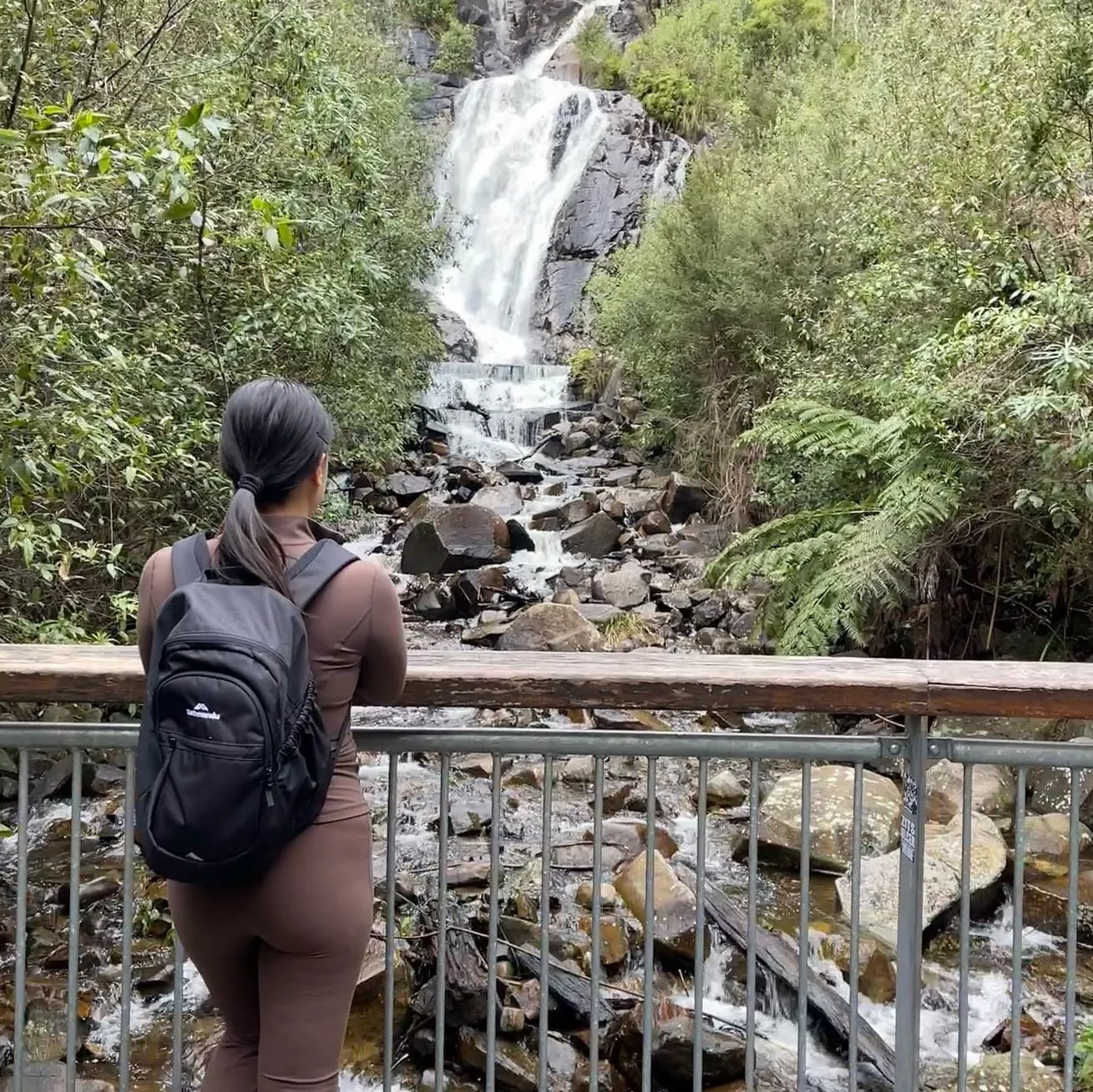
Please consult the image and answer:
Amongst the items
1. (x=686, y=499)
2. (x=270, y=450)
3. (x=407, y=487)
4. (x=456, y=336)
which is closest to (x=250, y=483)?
(x=270, y=450)

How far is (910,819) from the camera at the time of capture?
232cm

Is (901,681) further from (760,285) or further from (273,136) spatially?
(760,285)

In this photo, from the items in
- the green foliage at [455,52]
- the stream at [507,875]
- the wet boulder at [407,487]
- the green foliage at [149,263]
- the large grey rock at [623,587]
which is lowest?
the stream at [507,875]

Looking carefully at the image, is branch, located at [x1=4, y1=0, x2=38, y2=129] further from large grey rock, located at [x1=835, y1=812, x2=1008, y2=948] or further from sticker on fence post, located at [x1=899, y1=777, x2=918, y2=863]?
large grey rock, located at [x1=835, y1=812, x2=1008, y2=948]

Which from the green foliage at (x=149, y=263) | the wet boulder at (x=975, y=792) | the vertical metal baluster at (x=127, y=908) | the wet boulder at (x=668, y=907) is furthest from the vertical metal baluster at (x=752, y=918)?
the wet boulder at (x=975, y=792)

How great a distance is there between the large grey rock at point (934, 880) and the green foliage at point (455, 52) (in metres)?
32.2

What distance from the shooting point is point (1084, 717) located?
236 cm

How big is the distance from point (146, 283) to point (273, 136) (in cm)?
178

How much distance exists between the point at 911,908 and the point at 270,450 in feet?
5.46

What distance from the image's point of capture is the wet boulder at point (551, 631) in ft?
38.2

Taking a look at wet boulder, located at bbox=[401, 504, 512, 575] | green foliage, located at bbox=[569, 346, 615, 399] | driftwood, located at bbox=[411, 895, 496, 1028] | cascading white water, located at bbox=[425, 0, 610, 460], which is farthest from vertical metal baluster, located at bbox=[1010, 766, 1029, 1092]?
green foliage, located at bbox=[569, 346, 615, 399]

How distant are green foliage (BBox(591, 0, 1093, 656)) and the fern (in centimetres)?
2

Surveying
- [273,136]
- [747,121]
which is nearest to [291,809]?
[273,136]

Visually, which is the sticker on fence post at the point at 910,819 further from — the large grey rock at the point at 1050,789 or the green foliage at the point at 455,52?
the green foliage at the point at 455,52
